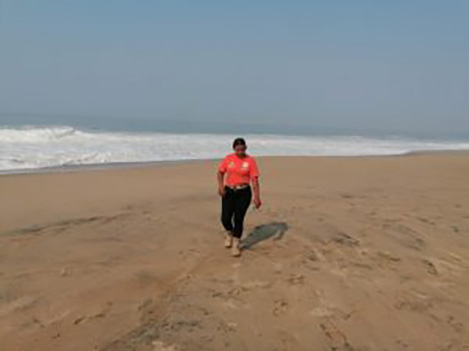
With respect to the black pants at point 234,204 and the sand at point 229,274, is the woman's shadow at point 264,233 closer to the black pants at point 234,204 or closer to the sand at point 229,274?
the sand at point 229,274

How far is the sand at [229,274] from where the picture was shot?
3977 mm

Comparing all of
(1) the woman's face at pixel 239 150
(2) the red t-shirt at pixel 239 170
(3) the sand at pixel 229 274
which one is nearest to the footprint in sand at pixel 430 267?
(3) the sand at pixel 229 274

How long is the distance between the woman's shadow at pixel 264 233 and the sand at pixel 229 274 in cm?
3

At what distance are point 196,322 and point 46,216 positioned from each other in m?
4.65

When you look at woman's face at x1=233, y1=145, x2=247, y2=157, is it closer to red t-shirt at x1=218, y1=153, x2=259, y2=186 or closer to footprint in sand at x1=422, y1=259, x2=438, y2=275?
red t-shirt at x1=218, y1=153, x2=259, y2=186

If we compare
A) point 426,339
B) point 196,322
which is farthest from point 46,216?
point 426,339

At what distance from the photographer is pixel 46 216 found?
25.9ft

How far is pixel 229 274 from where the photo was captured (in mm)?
5254

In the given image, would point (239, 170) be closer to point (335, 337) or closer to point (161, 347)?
point (335, 337)

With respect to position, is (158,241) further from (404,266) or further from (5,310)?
(404,266)

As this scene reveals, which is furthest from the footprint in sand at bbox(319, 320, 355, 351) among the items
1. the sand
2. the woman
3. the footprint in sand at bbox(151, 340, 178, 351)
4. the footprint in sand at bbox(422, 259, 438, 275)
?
the woman

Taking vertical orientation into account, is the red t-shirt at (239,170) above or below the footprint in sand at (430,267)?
above

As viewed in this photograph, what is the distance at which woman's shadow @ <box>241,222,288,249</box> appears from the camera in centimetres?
662

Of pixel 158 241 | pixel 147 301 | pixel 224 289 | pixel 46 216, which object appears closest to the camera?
pixel 147 301
